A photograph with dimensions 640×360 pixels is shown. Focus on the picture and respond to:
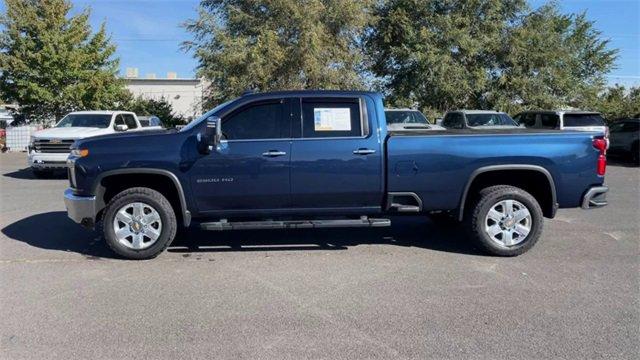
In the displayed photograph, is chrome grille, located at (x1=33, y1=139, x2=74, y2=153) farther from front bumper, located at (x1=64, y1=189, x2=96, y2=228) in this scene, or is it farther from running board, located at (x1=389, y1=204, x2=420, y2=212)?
running board, located at (x1=389, y1=204, x2=420, y2=212)

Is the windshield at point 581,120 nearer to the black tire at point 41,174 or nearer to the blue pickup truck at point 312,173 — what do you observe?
the blue pickup truck at point 312,173

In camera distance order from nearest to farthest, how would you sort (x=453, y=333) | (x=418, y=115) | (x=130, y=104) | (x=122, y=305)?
(x=453, y=333), (x=122, y=305), (x=418, y=115), (x=130, y=104)

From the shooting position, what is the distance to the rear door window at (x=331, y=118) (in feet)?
20.5

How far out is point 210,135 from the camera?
5.90m

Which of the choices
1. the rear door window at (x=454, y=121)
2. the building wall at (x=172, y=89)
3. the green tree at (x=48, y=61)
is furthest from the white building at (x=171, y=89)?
the rear door window at (x=454, y=121)

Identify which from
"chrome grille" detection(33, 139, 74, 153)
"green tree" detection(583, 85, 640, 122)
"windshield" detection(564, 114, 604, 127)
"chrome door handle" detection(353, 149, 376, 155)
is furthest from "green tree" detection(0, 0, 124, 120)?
"green tree" detection(583, 85, 640, 122)

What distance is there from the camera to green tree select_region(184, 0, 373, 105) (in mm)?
19719

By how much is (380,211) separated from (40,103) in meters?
21.6

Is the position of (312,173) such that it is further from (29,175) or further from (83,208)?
(29,175)

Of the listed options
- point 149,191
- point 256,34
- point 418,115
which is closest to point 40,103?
point 256,34

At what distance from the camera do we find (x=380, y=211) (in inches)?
251

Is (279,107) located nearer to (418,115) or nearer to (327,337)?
(327,337)

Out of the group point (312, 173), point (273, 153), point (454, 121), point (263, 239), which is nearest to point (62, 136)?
point (263, 239)

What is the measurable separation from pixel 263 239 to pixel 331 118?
1.83 m
